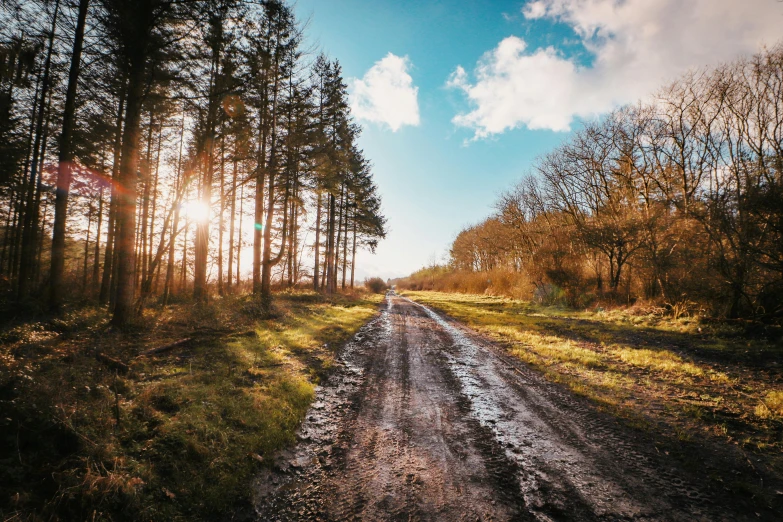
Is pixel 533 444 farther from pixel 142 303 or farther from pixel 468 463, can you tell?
pixel 142 303

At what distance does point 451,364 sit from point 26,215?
18.0m

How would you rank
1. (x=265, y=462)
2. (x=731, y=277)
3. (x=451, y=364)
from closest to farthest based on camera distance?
(x=265, y=462) < (x=451, y=364) < (x=731, y=277)

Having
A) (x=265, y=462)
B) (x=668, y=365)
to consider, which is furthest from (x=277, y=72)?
(x=668, y=365)

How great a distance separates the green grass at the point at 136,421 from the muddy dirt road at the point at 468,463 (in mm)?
517

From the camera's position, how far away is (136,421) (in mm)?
3602

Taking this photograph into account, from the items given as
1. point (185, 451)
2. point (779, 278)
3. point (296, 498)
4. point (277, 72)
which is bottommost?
point (296, 498)

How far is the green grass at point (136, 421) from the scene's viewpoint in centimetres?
248

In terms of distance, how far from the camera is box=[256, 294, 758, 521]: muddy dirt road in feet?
9.11

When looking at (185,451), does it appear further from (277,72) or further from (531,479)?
(277,72)

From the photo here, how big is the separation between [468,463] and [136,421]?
403 cm

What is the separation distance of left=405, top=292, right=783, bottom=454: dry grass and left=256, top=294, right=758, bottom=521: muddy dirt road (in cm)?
107

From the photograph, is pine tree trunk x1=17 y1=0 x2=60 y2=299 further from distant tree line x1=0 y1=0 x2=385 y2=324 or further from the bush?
the bush

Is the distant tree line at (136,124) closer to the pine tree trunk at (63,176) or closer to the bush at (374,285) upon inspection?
the pine tree trunk at (63,176)

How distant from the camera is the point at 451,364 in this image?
24.6ft
